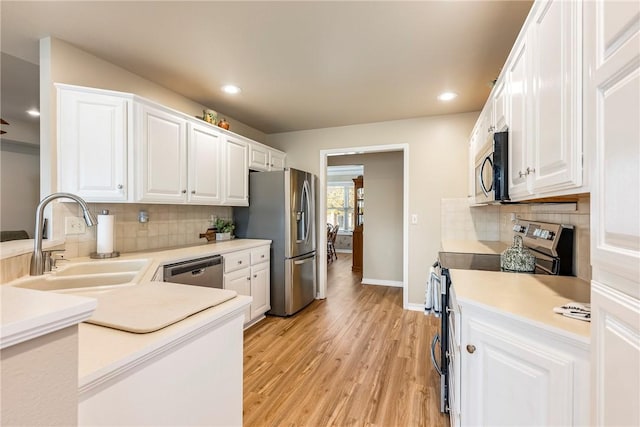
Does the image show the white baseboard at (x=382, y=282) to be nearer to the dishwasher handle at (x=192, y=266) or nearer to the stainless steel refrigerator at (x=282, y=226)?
the stainless steel refrigerator at (x=282, y=226)

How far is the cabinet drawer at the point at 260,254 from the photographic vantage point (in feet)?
10.2

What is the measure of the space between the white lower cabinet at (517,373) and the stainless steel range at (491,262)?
466mm

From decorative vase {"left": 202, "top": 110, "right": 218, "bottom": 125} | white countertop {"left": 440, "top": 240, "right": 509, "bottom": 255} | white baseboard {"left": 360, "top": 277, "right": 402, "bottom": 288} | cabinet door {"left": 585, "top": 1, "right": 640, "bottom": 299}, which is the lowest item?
white baseboard {"left": 360, "top": 277, "right": 402, "bottom": 288}

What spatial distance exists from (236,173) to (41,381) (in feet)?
9.66

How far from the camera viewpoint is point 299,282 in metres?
3.55

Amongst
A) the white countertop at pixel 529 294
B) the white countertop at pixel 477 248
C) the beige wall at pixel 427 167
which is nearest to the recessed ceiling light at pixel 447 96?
the beige wall at pixel 427 167

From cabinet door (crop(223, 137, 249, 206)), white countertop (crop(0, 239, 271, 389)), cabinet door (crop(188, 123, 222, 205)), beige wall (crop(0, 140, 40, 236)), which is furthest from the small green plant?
beige wall (crop(0, 140, 40, 236))

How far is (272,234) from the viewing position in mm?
3436

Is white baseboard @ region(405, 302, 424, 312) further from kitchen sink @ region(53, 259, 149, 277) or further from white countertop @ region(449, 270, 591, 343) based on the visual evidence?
kitchen sink @ region(53, 259, 149, 277)

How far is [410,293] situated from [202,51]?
3.33 metres

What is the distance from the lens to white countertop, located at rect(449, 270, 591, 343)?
2.98 ft

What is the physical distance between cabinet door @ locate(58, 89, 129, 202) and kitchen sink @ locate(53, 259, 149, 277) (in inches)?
17.8

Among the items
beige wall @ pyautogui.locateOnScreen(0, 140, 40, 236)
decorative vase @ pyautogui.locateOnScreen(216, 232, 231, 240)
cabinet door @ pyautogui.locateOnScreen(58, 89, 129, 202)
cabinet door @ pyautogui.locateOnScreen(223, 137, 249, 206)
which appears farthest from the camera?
beige wall @ pyautogui.locateOnScreen(0, 140, 40, 236)

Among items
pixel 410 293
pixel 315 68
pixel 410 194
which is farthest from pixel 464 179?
pixel 315 68
